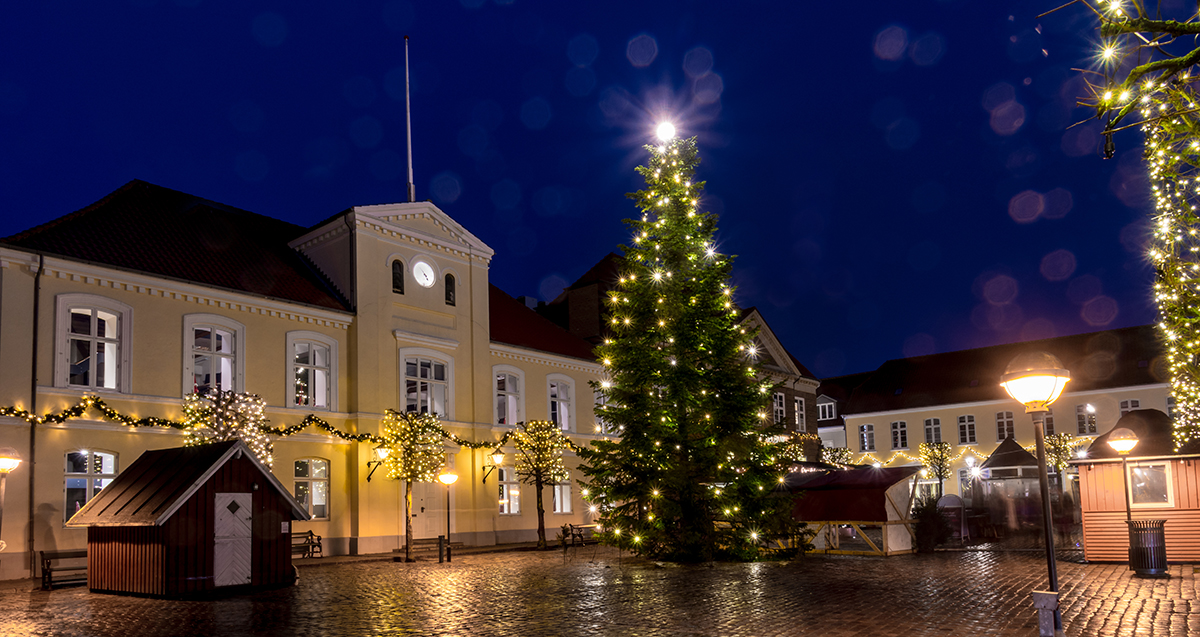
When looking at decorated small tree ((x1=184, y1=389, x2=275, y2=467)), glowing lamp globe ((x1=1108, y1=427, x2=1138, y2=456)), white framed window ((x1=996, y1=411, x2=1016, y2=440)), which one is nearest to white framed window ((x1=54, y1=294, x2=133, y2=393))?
decorated small tree ((x1=184, y1=389, x2=275, y2=467))

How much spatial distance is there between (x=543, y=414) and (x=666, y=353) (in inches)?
476

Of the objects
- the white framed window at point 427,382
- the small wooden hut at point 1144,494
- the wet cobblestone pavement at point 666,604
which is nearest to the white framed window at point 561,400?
the white framed window at point 427,382

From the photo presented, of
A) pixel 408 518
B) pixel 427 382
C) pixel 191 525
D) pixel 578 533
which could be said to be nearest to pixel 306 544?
pixel 408 518

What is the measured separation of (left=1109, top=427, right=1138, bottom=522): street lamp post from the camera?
18.7 metres

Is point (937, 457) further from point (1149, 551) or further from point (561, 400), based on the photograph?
point (1149, 551)

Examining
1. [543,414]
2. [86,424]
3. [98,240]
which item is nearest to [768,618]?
[86,424]

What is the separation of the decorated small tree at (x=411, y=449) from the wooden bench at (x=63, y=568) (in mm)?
8445

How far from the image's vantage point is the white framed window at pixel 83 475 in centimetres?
2027

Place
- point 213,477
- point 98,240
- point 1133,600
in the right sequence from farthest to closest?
point 98,240 → point 213,477 → point 1133,600

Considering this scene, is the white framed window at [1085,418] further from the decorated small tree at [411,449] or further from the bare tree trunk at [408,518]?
the bare tree trunk at [408,518]

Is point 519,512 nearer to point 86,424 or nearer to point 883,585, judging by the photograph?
point 86,424

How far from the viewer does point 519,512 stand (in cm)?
3197

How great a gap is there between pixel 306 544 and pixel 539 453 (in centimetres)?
895

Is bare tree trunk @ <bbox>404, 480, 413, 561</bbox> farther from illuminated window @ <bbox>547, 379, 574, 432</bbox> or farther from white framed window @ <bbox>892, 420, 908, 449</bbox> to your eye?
white framed window @ <bbox>892, 420, 908, 449</bbox>
